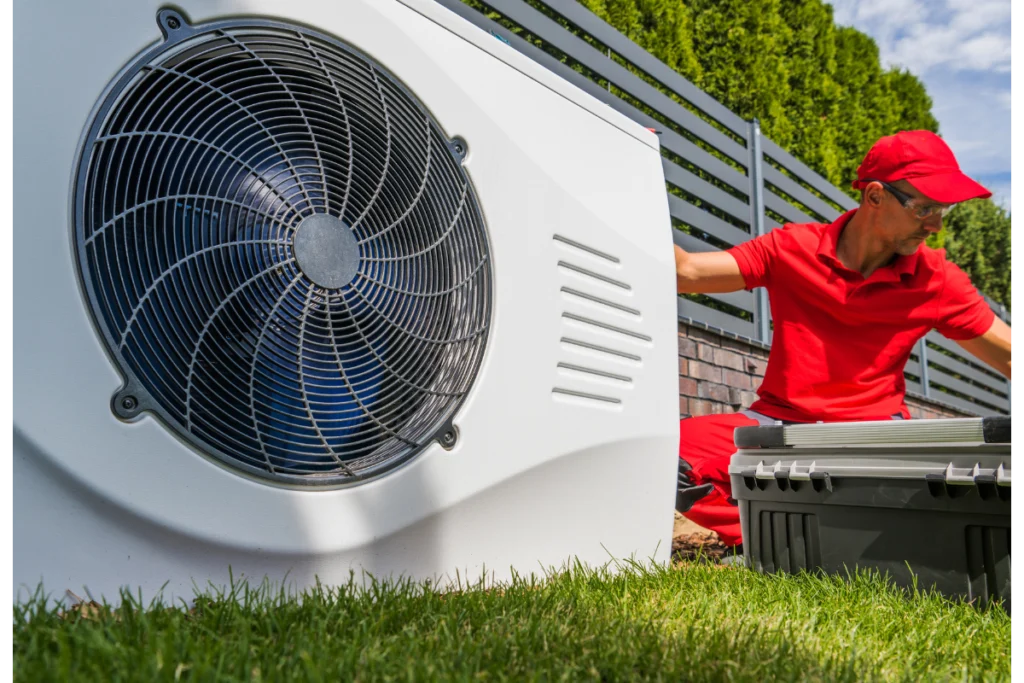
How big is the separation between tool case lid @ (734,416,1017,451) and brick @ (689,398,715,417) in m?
1.98

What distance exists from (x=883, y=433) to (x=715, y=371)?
8.33ft

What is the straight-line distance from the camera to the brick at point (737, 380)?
4266 mm

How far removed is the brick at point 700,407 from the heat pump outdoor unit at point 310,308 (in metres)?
2.16

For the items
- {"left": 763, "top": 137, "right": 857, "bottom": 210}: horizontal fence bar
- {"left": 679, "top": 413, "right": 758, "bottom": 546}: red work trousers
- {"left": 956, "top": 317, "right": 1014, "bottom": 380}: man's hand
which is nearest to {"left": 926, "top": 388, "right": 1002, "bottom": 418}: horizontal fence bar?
{"left": 763, "top": 137, "right": 857, "bottom": 210}: horizontal fence bar

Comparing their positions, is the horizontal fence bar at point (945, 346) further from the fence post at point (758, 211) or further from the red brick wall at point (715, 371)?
the red brick wall at point (715, 371)

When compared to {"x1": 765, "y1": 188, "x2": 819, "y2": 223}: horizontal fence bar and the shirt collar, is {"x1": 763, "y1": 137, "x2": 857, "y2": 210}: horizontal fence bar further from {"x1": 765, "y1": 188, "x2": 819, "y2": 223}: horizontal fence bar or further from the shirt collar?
the shirt collar

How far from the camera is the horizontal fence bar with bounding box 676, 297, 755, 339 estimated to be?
4.29 m

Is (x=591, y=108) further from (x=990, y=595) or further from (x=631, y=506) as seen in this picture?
(x=990, y=595)

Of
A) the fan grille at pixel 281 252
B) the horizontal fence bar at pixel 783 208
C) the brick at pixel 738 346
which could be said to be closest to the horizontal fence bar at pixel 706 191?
the horizontal fence bar at pixel 783 208

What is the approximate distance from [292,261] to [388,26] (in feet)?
1.44

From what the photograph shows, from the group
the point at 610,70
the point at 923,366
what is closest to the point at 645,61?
the point at 610,70

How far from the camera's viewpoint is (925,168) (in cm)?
243

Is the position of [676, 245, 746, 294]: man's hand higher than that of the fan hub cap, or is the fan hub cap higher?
[676, 245, 746, 294]: man's hand

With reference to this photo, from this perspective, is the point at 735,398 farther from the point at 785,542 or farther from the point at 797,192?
the point at 785,542
